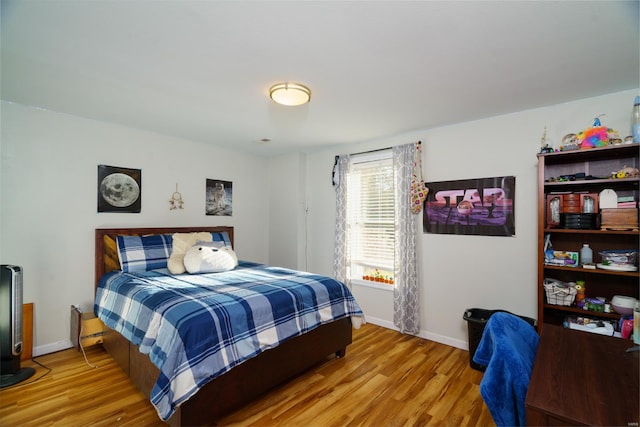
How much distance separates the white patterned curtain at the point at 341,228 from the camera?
158 inches

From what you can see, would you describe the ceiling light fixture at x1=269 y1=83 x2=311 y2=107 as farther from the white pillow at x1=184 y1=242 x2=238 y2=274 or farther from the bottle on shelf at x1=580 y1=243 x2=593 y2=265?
the bottle on shelf at x1=580 y1=243 x2=593 y2=265

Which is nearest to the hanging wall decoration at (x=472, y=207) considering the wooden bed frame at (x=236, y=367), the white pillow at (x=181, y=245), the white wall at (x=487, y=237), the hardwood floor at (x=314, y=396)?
the white wall at (x=487, y=237)

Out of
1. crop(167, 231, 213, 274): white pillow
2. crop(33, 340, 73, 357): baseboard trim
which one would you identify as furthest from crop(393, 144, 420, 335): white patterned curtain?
crop(33, 340, 73, 357): baseboard trim

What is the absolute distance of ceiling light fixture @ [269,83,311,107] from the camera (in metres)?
2.26

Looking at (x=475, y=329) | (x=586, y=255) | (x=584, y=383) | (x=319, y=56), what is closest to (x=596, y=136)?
(x=586, y=255)

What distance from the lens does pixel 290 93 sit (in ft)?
7.51

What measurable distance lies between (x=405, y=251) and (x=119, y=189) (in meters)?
3.33

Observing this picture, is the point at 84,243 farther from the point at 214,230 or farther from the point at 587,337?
the point at 587,337

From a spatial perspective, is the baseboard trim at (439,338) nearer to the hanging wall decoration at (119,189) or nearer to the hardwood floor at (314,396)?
the hardwood floor at (314,396)

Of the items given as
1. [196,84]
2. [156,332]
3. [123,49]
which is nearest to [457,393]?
[156,332]

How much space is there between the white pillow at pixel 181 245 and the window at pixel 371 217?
6.31ft

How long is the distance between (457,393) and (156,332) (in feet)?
7.34

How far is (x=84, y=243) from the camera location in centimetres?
305

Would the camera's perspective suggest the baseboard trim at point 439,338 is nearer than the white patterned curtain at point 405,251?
Yes
